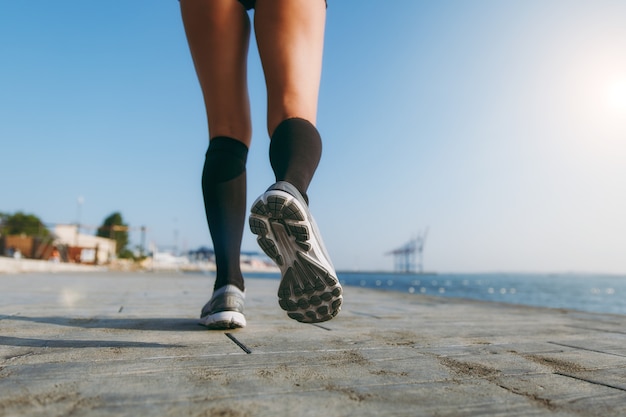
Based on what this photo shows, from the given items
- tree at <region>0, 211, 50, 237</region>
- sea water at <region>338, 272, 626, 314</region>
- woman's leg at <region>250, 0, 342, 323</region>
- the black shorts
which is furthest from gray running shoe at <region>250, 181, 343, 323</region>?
tree at <region>0, 211, 50, 237</region>

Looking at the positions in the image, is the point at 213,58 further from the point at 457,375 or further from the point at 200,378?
the point at 457,375

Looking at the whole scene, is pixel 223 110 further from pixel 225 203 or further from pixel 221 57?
pixel 225 203

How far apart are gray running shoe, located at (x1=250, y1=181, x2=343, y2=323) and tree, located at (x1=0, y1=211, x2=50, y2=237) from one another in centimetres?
4467

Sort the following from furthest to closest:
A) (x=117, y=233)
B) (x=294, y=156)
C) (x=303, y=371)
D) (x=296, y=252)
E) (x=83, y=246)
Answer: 1. (x=117, y=233)
2. (x=83, y=246)
3. (x=294, y=156)
4. (x=296, y=252)
5. (x=303, y=371)

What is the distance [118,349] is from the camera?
102 cm

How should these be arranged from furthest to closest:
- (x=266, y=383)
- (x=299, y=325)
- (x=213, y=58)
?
1. (x=299, y=325)
2. (x=213, y=58)
3. (x=266, y=383)

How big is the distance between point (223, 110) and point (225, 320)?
2.10 ft

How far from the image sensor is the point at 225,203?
1380 mm

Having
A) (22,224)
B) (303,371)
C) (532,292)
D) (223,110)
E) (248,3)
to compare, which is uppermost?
(22,224)

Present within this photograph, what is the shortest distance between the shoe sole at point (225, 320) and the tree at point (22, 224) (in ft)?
145

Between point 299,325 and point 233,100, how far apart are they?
774 mm

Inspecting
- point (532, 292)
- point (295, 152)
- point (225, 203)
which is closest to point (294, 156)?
point (295, 152)

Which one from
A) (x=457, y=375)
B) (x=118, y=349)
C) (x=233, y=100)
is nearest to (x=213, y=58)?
(x=233, y=100)

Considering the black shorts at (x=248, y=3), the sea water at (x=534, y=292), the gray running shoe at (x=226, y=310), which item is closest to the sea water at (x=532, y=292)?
the sea water at (x=534, y=292)
